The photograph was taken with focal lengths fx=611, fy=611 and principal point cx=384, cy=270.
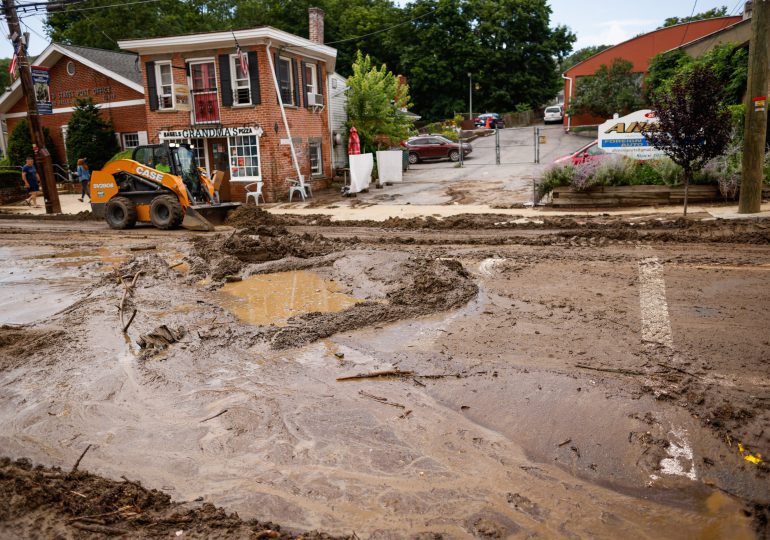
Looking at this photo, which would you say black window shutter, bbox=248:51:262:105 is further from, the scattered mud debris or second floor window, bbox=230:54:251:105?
the scattered mud debris

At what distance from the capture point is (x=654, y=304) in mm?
7555

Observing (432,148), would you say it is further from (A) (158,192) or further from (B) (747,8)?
(A) (158,192)

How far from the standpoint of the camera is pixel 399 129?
28656mm

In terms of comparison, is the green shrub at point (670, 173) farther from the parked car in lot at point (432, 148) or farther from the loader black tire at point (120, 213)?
the parked car in lot at point (432, 148)

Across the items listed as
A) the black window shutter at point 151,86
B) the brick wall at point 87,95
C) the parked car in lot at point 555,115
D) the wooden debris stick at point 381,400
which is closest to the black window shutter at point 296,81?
the black window shutter at point 151,86

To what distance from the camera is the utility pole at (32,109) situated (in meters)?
19.4

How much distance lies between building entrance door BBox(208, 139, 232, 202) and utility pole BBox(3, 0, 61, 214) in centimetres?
558

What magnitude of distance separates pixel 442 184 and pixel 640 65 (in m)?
25.1

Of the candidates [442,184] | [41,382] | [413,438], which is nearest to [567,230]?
[413,438]

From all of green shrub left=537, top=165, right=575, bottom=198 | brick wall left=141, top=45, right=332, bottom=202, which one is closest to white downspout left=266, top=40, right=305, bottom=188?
brick wall left=141, top=45, right=332, bottom=202

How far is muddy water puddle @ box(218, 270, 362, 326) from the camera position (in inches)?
323

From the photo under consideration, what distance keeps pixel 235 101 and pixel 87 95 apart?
10.7 metres

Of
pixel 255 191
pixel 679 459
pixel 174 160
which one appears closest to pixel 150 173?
pixel 174 160

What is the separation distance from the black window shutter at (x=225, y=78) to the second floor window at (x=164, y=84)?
7.15 feet
